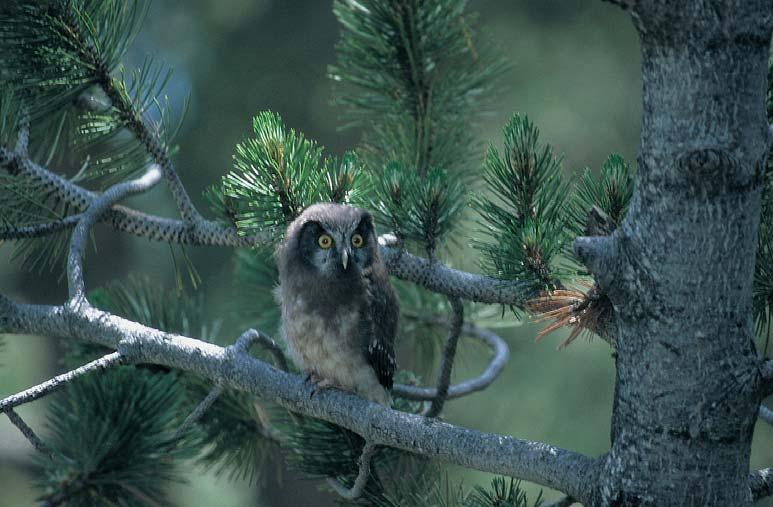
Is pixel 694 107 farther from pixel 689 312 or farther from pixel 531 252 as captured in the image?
pixel 531 252

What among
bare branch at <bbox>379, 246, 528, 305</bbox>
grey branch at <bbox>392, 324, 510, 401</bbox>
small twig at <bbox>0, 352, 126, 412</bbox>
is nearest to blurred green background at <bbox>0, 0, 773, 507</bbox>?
grey branch at <bbox>392, 324, 510, 401</bbox>

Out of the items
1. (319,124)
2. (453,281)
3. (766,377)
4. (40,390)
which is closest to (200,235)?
(40,390)

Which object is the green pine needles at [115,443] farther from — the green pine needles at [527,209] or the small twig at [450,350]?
the green pine needles at [527,209]

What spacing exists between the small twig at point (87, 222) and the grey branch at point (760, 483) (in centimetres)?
155

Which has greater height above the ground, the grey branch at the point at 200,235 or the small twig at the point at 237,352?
the grey branch at the point at 200,235

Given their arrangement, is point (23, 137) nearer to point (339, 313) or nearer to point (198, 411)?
point (198, 411)

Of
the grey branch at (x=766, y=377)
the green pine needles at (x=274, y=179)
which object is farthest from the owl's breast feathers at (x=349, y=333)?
the grey branch at (x=766, y=377)

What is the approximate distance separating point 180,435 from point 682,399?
125 cm

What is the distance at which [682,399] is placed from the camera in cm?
149

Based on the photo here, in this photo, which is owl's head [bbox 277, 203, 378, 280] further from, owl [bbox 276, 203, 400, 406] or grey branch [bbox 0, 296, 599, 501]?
grey branch [bbox 0, 296, 599, 501]

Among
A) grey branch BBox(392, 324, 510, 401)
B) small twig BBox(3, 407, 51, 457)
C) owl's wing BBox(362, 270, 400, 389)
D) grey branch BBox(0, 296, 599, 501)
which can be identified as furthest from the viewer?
owl's wing BBox(362, 270, 400, 389)

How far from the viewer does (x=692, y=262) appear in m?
1.46

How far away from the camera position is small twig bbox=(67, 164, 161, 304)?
2.02 meters

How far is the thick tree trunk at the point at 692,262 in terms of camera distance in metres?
1.41
